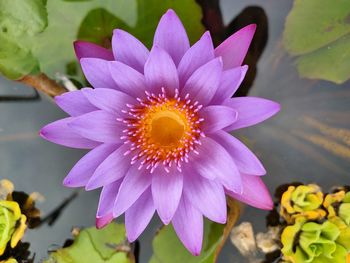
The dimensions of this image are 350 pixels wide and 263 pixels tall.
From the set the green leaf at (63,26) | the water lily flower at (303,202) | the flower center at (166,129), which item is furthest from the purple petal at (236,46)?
the water lily flower at (303,202)

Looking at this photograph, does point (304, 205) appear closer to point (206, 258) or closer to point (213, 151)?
point (206, 258)

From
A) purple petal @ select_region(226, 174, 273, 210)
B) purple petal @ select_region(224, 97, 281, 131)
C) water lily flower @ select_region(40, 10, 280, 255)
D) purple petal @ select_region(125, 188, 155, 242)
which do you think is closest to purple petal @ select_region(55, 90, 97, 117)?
water lily flower @ select_region(40, 10, 280, 255)

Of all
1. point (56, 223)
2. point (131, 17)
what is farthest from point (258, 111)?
point (56, 223)

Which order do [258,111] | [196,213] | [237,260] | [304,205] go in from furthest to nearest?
[237,260] → [304,205] → [196,213] → [258,111]

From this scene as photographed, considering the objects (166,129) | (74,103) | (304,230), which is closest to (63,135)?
(74,103)

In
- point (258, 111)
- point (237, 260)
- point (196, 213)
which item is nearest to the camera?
point (258, 111)

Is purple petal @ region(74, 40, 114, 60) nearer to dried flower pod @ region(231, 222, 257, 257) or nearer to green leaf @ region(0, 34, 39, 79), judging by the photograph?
green leaf @ region(0, 34, 39, 79)

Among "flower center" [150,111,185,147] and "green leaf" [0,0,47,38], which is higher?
"green leaf" [0,0,47,38]
